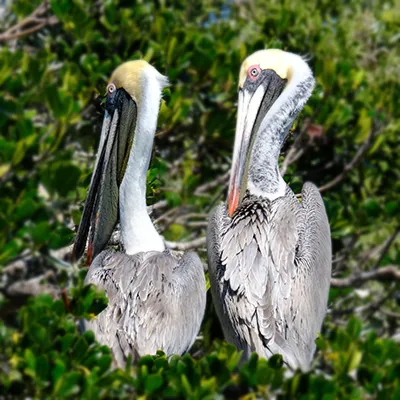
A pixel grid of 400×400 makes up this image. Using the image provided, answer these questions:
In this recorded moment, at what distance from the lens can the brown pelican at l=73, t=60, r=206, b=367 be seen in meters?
4.45

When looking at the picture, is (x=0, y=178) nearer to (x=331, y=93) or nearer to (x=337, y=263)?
(x=337, y=263)

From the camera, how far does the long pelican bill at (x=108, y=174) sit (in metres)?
5.14

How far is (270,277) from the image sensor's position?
458 centimetres

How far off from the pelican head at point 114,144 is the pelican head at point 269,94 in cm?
56

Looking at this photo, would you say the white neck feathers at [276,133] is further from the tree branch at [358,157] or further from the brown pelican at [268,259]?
the tree branch at [358,157]

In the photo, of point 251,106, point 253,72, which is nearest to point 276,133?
point 251,106

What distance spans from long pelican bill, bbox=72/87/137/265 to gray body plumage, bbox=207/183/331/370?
698mm

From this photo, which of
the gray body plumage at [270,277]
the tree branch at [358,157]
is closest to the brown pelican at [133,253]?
the gray body plumage at [270,277]

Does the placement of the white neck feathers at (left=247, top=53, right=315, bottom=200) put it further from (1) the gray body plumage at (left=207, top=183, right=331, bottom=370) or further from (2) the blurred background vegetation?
(2) the blurred background vegetation

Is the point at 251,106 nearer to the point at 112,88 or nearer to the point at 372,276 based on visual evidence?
the point at 112,88

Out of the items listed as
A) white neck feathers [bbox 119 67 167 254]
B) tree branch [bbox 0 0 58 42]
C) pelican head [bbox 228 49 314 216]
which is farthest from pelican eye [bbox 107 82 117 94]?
tree branch [bbox 0 0 58 42]

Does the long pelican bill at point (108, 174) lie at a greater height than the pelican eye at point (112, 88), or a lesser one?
lesser

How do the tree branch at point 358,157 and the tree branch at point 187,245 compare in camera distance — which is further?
the tree branch at point 358,157

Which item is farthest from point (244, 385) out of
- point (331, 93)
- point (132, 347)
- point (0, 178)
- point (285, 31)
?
point (285, 31)
